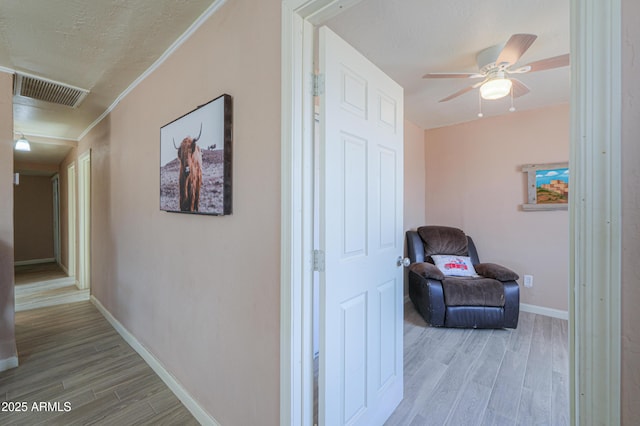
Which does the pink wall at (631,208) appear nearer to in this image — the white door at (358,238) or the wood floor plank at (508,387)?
the white door at (358,238)

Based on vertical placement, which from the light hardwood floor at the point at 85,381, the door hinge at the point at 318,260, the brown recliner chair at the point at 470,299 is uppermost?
the door hinge at the point at 318,260

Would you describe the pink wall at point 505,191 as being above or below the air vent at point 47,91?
below

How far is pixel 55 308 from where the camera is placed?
11.0 ft

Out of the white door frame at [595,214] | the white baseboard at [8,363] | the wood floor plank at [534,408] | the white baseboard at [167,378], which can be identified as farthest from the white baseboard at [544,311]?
the white baseboard at [8,363]

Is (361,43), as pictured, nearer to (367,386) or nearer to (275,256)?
(275,256)

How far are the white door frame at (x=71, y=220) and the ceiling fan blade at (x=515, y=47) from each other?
556 cm

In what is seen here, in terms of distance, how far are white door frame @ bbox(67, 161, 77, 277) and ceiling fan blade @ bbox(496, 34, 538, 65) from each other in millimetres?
5563

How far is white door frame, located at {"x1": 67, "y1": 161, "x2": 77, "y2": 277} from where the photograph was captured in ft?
14.2

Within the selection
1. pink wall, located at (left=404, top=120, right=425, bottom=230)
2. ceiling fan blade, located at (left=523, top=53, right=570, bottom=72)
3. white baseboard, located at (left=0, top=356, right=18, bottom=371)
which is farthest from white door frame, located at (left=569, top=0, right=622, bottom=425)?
white baseboard, located at (left=0, top=356, right=18, bottom=371)

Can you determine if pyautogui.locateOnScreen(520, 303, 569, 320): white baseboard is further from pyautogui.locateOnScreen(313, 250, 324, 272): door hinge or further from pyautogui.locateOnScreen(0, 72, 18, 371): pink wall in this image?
pyautogui.locateOnScreen(0, 72, 18, 371): pink wall

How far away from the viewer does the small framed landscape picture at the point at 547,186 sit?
3.06 m

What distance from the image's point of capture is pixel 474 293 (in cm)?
269

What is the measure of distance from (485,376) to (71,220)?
6.03m

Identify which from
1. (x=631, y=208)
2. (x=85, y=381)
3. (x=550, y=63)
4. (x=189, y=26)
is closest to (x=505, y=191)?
(x=550, y=63)
